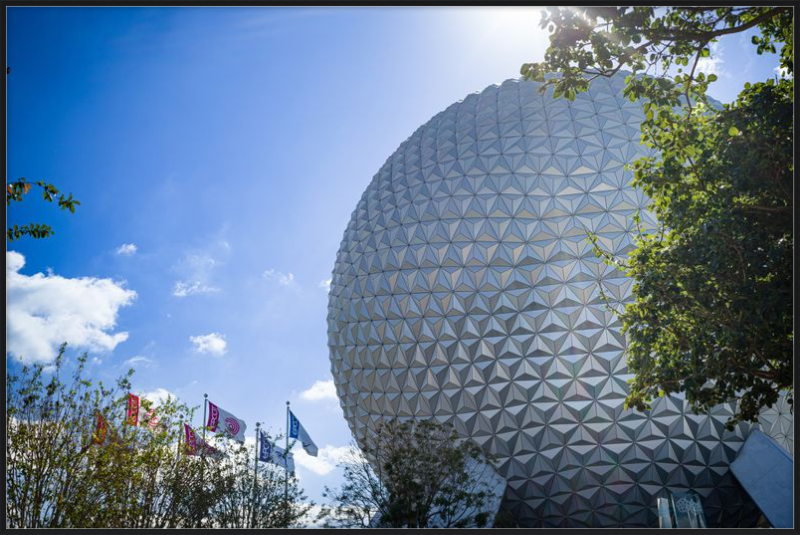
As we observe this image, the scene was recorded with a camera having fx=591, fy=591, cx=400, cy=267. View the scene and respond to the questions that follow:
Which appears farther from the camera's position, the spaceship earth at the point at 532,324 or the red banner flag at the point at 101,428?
the spaceship earth at the point at 532,324

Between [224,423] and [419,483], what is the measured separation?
376 inches

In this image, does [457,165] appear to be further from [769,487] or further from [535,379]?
[769,487]

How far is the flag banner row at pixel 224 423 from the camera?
2425 centimetres

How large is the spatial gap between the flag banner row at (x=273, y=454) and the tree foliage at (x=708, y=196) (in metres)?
16.2

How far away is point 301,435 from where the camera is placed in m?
26.2

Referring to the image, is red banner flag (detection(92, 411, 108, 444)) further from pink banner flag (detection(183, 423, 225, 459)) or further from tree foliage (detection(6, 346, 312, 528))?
pink banner flag (detection(183, 423, 225, 459))

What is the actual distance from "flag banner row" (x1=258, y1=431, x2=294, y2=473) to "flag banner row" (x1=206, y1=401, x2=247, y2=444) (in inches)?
35.6

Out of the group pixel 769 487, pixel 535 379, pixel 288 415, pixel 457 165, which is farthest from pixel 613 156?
pixel 288 415

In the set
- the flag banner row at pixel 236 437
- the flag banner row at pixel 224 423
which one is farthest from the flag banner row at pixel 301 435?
the flag banner row at pixel 224 423

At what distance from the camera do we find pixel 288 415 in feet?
85.5

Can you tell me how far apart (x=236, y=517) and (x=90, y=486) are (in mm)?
5753

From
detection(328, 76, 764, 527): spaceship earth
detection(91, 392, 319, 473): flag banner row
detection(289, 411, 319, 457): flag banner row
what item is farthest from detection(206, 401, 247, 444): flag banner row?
detection(328, 76, 764, 527): spaceship earth

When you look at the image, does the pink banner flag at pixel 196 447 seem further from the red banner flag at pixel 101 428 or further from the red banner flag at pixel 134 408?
the red banner flag at pixel 101 428

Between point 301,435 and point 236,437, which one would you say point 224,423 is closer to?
point 236,437
